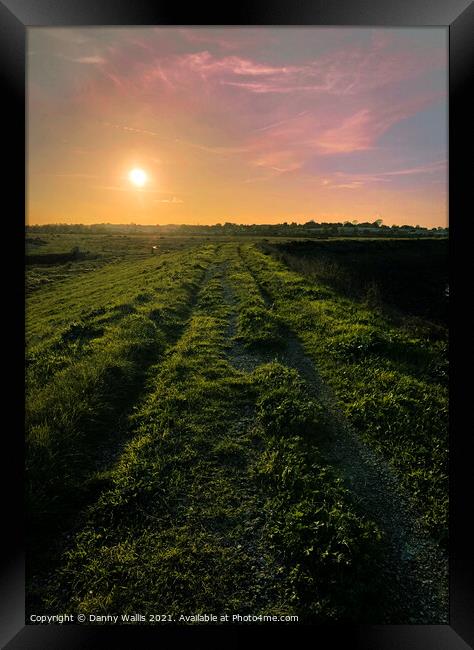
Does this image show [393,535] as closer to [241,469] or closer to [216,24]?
[241,469]

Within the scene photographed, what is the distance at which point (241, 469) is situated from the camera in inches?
202

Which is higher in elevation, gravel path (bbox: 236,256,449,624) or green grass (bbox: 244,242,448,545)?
green grass (bbox: 244,242,448,545)

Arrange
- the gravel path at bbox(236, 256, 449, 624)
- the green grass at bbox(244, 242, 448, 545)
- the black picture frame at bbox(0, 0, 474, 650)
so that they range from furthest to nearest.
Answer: the green grass at bbox(244, 242, 448, 545)
the black picture frame at bbox(0, 0, 474, 650)
the gravel path at bbox(236, 256, 449, 624)

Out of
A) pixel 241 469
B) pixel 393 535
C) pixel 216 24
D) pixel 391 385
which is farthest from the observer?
pixel 391 385

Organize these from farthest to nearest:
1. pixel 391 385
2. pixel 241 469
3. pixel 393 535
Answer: pixel 391 385
pixel 241 469
pixel 393 535

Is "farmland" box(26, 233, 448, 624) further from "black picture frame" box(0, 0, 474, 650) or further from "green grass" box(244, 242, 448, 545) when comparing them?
"black picture frame" box(0, 0, 474, 650)

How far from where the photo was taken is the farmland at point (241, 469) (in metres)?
3.60

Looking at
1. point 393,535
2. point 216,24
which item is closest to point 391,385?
point 393,535

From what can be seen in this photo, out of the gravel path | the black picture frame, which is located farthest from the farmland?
the black picture frame

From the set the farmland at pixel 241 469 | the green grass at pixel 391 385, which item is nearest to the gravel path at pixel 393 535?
the farmland at pixel 241 469

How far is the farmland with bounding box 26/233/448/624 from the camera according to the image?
360cm

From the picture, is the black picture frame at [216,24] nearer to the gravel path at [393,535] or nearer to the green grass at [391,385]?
the gravel path at [393,535]
